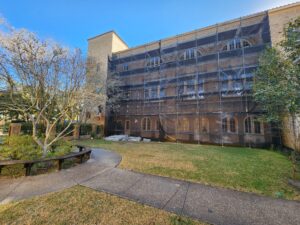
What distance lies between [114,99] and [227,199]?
602 inches

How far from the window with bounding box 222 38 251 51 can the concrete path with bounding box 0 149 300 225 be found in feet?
46.7

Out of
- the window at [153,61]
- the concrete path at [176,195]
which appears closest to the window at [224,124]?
the window at [153,61]

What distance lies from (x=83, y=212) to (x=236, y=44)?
1683cm

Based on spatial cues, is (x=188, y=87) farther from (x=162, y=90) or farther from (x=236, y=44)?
(x=236, y=44)

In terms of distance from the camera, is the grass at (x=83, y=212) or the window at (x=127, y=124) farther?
the window at (x=127, y=124)

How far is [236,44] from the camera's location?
531 inches

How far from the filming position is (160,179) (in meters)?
4.22

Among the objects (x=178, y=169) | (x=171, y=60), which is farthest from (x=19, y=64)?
(x=171, y=60)

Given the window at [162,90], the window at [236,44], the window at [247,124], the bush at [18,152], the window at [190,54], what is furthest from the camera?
the window at [162,90]

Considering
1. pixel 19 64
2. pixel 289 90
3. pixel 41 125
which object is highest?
pixel 19 64

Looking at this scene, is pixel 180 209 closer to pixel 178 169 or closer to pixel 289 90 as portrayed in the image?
pixel 178 169

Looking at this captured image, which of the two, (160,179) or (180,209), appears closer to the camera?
(180,209)

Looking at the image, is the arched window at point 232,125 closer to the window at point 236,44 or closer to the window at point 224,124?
the window at point 224,124

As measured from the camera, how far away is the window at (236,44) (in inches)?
519
